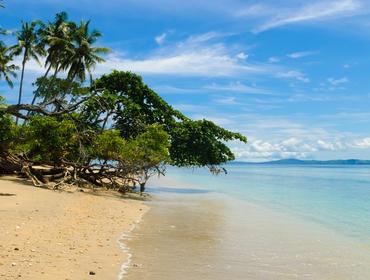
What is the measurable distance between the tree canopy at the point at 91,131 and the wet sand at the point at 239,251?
752cm

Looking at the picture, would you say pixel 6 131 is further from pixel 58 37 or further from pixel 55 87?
pixel 55 87

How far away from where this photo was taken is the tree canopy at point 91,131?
71.6 feet

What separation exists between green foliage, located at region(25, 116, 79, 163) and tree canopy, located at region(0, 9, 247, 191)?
0.15 feet

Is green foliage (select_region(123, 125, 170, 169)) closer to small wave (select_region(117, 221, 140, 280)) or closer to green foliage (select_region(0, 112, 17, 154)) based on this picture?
green foliage (select_region(0, 112, 17, 154))

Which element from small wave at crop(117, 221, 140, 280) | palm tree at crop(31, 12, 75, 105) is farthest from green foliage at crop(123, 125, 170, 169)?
palm tree at crop(31, 12, 75, 105)

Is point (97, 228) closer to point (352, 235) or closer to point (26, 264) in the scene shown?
point (26, 264)

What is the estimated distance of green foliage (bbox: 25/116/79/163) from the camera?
21.1 metres

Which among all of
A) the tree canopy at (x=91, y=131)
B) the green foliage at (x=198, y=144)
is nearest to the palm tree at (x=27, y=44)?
the tree canopy at (x=91, y=131)

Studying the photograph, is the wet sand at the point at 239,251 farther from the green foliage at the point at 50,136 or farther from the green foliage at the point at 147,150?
the green foliage at the point at 50,136

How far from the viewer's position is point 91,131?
79.3 feet

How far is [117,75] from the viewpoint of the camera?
3100cm

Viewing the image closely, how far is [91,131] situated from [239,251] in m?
16.0

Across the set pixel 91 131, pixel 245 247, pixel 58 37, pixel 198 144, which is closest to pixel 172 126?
pixel 198 144

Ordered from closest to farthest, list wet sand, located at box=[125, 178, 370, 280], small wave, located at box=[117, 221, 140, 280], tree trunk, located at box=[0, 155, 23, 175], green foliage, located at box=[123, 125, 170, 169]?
small wave, located at box=[117, 221, 140, 280], wet sand, located at box=[125, 178, 370, 280], green foliage, located at box=[123, 125, 170, 169], tree trunk, located at box=[0, 155, 23, 175]
